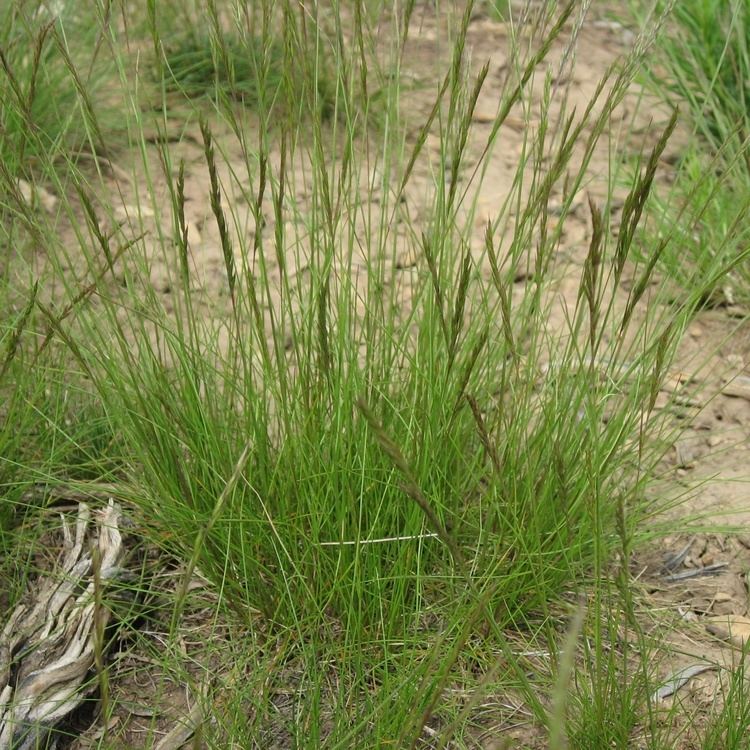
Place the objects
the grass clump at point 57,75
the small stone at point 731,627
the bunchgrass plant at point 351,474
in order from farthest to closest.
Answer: the grass clump at point 57,75, the small stone at point 731,627, the bunchgrass plant at point 351,474

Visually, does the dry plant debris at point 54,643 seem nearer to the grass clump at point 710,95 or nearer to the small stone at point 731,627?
the small stone at point 731,627

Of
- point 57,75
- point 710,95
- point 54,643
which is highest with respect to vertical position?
point 710,95

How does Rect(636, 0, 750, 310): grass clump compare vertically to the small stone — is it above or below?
above

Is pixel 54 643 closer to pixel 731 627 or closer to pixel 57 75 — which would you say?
pixel 731 627

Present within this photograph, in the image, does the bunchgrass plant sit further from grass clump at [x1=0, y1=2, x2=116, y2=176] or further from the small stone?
grass clump at [x1=0, y1=2, x2=116, y2=176]

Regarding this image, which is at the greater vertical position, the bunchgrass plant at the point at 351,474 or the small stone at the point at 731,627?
the bunchgrass plant at the point at 351,474

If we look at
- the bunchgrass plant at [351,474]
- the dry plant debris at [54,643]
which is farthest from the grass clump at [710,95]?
the dry plant debris at [54,643]

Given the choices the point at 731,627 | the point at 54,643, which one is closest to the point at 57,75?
the point at 54,643

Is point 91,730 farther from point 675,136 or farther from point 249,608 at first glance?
point 675,136

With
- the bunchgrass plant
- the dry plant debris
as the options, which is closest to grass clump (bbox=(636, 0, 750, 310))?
the bunchgrass plant

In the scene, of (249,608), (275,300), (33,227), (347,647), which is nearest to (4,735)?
(249,608)

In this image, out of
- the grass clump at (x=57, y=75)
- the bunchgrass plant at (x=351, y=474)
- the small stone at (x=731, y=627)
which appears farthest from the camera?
the grass clump at (x=57, y=75)
